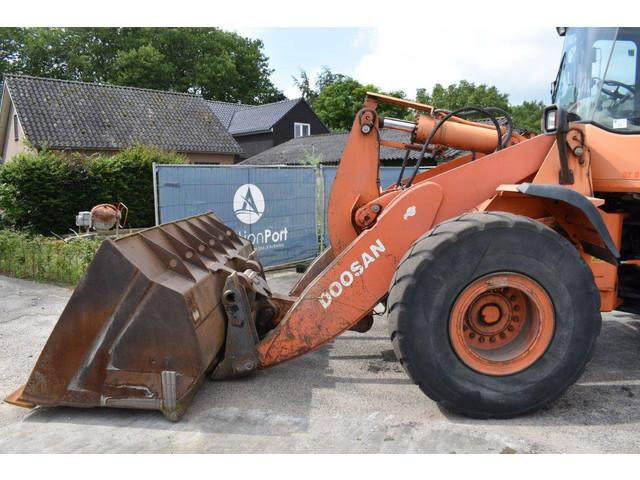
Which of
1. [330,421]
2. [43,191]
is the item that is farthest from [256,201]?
[43,191]

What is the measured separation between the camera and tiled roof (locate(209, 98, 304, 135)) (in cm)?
3806

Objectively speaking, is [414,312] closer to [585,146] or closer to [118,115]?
[585,146]

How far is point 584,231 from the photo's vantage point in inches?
155

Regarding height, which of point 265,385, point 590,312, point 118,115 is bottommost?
point 265,385

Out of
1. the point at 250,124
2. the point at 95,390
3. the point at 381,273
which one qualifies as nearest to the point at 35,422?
the point at 95,390

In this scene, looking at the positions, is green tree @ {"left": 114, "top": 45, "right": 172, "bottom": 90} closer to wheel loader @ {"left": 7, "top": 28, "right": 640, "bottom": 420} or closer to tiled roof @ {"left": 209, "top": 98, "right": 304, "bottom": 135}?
tiled roof @ {"left": 209, "top": 98, "right": 304, "bottom": 135}

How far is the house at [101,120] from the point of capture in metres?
22.7

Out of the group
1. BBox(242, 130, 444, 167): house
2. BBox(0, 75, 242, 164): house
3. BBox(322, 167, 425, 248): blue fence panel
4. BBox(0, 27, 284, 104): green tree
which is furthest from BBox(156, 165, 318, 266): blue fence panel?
BBox(0, 27, 284, 104): green tree

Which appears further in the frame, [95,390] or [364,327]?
[364,327]

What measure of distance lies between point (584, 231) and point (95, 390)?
363 cm

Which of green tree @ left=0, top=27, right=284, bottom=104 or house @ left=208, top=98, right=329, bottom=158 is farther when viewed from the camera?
green tree @ left=0, top=27, right=284, bottom=104

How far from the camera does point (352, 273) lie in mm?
3932

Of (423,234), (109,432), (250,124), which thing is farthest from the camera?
(250,124)

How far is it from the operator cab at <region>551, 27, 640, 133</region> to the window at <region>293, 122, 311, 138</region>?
35.0m
